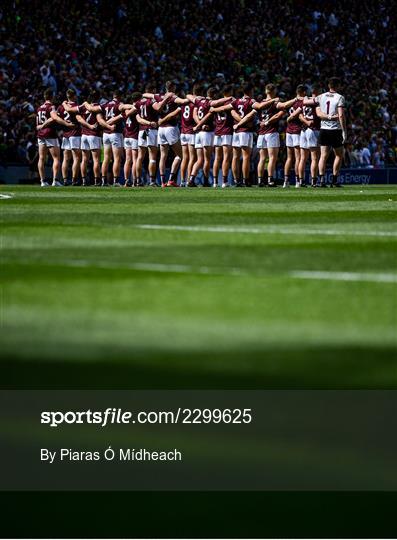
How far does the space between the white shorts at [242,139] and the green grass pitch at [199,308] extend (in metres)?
17.5

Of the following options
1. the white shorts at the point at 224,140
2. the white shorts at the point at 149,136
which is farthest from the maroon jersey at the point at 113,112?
the white shorts at the point at 224,140

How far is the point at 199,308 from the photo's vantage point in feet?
17.9

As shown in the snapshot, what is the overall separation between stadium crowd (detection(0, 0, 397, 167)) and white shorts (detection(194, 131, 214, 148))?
5.30 m

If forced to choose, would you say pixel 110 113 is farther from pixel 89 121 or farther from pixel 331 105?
pixel 331 105

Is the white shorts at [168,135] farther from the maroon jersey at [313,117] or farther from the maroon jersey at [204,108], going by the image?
the maroon jersey at [313,117]

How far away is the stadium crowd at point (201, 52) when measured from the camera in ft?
110

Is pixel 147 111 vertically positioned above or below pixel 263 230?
above

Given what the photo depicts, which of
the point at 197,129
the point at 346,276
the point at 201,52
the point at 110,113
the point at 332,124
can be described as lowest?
the point at 346,276

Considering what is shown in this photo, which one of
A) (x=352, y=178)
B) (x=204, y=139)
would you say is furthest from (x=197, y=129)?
(x=352, y=178)

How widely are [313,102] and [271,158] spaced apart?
1878 millimetres

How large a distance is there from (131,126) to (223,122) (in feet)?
7.98

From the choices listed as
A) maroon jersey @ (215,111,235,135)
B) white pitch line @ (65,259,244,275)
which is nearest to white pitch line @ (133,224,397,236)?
white pitch line @ (65,259,244,275)

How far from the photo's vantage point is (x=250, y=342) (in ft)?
15.2
